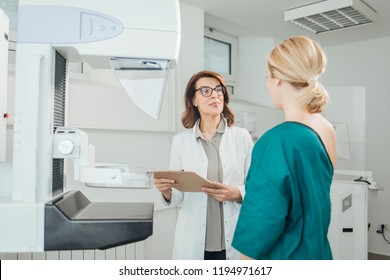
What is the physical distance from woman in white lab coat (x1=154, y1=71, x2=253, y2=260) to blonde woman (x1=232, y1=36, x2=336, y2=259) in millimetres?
402

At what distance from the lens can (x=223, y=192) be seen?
1188mm

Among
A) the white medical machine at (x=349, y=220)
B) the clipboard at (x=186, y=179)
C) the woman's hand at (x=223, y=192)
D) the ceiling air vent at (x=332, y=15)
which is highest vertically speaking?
the ceiling air vent at (x=332, y=15)

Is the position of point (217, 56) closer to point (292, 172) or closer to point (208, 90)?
Answer: point (208, 90)

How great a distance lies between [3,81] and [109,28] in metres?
0.43

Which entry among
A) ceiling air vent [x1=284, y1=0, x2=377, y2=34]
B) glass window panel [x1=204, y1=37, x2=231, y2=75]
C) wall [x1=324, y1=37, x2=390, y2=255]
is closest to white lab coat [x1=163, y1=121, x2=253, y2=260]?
ceiling air vent [x1=284, y1=0, x2=377, y2=34]

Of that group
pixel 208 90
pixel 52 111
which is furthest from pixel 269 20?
pixel 52 111

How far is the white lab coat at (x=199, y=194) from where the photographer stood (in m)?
1.24

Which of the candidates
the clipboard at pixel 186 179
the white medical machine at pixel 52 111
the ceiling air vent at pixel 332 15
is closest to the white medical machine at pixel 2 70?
the white medical machine at pixel 52 111

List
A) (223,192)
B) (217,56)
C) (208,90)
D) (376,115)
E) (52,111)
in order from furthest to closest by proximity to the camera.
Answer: (376,115) < (217,56) < (208,90) < (223,192) < (52,111)

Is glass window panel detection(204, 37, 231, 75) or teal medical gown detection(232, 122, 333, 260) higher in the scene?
glass window panel detection(204, 37, 231, 75)

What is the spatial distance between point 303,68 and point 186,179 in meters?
0.50

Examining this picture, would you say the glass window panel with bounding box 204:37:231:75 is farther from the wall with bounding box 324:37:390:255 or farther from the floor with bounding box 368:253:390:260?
the floor with bounding box 368:253:390:260

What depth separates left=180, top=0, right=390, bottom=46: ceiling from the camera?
2.10m

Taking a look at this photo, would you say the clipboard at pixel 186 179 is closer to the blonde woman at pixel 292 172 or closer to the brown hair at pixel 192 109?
the blonde woman at pixel 292 172
